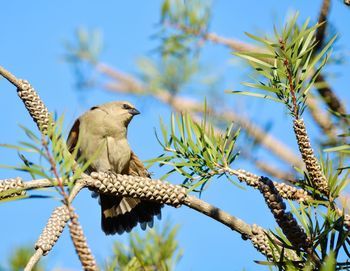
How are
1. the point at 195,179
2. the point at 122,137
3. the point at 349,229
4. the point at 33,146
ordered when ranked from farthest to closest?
the point at 122,137
the point at 195,179
the point at 349,229
the point at 33,146

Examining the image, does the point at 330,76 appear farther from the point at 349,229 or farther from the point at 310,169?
the point at 349,229

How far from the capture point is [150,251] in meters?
1.94

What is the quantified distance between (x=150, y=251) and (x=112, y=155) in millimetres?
2482

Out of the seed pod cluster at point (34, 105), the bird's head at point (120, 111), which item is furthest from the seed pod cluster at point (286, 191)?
the bird's head at point (120, 111)

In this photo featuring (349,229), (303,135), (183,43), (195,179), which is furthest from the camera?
(183,43)

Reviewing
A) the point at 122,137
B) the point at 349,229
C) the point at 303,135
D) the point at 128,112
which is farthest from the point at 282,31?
the point at 128,112

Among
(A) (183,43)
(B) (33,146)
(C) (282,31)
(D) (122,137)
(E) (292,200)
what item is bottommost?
(B) (33,146)

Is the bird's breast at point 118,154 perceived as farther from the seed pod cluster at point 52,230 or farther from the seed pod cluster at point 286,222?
the seed pod cluster at point 286,222

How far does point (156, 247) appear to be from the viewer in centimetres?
195

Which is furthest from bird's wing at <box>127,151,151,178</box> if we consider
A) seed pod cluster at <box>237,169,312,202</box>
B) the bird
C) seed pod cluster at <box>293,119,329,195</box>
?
seed pod cluster at <box>293,119,329,195</box>

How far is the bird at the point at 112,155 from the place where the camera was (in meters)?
3.98

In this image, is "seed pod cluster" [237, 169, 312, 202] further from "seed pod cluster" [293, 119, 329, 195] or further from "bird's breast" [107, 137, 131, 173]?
"bird's breast" [107, 137, 131, 173]

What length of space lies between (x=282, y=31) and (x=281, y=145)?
1255mm

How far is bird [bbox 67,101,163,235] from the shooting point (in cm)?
398
